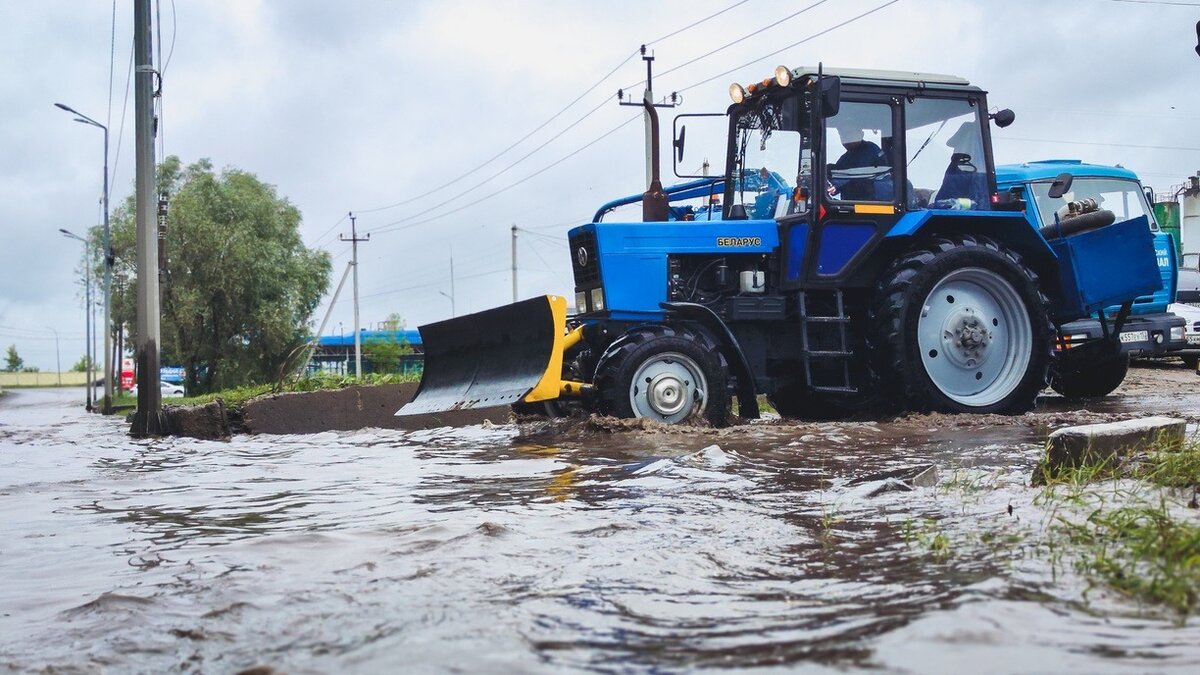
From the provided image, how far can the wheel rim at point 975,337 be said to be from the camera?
991cm

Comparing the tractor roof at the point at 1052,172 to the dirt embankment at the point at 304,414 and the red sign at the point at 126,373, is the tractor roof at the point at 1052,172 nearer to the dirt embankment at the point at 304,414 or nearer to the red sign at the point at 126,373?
the dirt embankment at the point at 304,414

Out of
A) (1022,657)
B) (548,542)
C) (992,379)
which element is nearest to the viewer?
(1022,657)

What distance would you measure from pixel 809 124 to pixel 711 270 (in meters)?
1.46

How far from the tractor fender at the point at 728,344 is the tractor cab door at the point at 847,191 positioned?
75cm

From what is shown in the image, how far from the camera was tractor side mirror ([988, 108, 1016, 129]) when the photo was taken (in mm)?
10344

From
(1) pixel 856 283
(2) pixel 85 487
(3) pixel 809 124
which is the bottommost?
(2) pixel 85 487

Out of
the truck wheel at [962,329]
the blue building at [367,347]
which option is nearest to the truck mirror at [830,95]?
the truck wheel at [962,329]

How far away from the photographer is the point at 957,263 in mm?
9719

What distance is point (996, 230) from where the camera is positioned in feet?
33.9

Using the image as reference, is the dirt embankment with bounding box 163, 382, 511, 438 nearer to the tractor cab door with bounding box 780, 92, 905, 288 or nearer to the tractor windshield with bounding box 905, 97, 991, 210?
the tractor cab door with bounding box 780, 92, 905, 288

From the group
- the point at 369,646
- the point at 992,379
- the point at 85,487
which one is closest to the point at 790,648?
the point at 369,646

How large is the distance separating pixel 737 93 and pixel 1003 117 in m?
2.46

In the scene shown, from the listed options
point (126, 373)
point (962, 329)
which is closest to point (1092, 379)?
point (962, 329)

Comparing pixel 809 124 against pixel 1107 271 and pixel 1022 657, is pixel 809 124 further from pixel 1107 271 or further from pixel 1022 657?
pixel 1022 657
